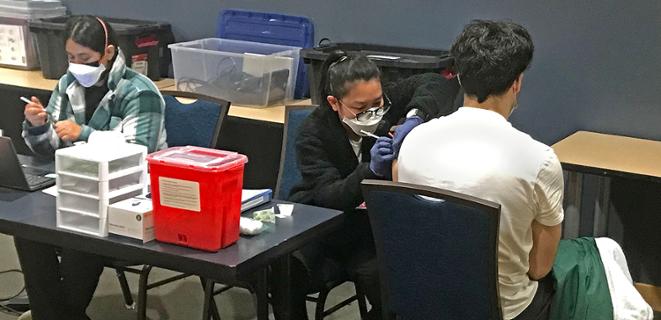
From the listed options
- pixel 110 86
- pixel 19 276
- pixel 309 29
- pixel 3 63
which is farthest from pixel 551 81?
pixel 3 63

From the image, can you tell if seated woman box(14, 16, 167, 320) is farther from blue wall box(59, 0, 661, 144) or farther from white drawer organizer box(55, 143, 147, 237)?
blue wall box(59, 0, 661, 144)

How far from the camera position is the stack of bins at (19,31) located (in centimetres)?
444

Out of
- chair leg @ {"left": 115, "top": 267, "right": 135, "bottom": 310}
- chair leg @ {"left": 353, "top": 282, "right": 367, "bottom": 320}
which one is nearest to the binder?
chair leg @ {"left": 353, "top": 282, "right": 367, "bottom": 320}

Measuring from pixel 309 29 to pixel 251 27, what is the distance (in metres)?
0.31

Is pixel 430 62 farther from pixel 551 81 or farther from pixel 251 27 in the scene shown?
pixel 251 27

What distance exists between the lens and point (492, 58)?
2084 millimetres

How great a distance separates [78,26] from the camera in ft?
9.66

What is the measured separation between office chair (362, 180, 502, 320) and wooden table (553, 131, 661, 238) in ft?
3.50

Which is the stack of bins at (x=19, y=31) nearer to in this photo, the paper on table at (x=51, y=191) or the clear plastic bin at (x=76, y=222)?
the paper on table at (x=51, y=191)

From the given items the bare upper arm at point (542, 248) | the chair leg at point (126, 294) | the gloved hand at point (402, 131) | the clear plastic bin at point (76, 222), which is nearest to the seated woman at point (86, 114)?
the chair leg at point (126, 294)

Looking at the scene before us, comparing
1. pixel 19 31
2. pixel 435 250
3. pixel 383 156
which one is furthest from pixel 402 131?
pixel 19 31

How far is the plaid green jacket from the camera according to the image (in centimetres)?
290

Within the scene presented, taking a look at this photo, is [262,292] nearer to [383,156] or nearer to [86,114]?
[383,156]

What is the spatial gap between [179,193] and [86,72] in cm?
107
